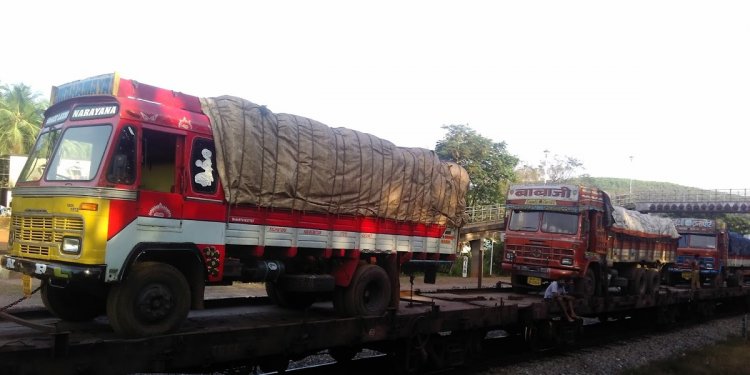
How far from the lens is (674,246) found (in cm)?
1991

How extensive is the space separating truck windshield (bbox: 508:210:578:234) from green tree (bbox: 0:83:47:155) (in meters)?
38.0

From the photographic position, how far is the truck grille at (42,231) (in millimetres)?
5629

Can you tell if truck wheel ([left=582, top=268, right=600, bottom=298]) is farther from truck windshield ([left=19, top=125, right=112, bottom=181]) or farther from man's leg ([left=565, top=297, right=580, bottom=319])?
truck windshield ([left=19, top=125, right=112, bottom=181])

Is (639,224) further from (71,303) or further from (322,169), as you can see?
(71,303)

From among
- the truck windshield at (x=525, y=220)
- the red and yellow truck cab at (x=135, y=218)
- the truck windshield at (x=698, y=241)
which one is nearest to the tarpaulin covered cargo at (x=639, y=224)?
the truck windshield at (x=525, y=220)

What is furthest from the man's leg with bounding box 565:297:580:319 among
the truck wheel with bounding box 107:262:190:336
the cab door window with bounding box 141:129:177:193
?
the cab door window with bounding box 141:129:177:193

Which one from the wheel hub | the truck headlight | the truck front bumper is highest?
the truck headlight

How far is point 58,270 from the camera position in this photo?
554 centimetres

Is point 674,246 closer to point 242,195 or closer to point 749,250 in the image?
point 749,250

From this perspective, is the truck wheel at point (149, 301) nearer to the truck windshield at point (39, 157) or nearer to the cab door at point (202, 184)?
the cab door at point (202, 184)

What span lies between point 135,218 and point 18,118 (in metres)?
46.2

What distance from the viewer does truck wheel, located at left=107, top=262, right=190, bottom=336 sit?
562cm

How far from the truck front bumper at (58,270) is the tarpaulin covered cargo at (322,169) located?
5.76 ft

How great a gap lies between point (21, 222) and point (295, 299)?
3.98 m
